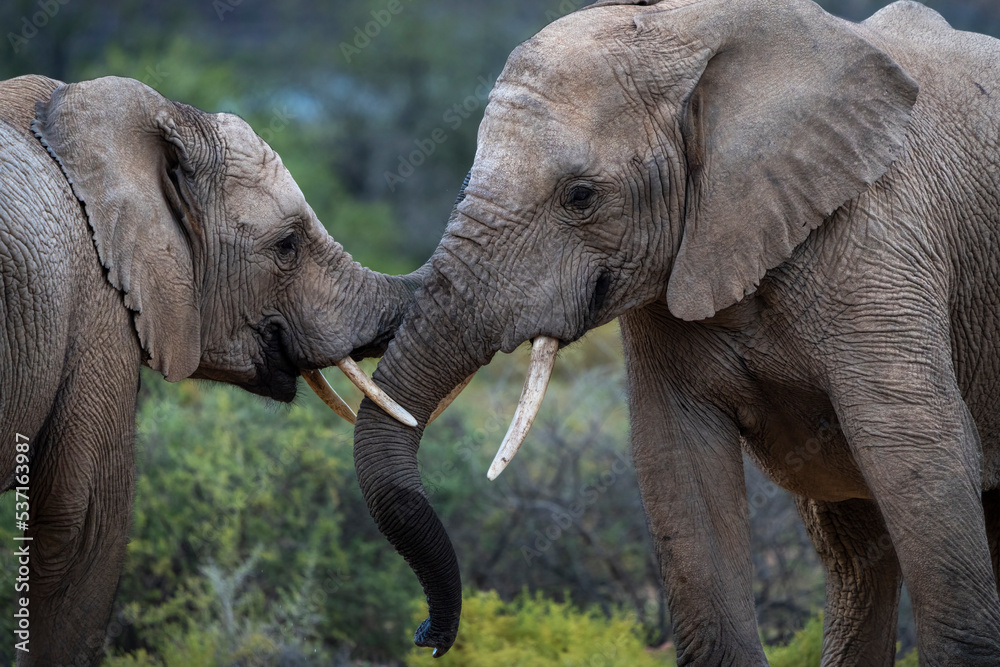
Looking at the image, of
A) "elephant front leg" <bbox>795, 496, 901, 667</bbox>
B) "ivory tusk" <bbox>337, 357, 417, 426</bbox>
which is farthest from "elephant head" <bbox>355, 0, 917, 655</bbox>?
"elephant front leg" <bbox>795, 496, 901, 667</bbox>

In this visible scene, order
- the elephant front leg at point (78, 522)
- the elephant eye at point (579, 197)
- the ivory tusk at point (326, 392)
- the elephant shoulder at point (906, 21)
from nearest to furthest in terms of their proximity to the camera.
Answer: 1. the elephant eye at point (579, 197)
2. the elephant front leg at point (78, 522)
3. the elephant shoulder at point (906, 21)
4. the ivory tusk at point (326, 392)

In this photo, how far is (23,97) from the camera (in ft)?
12.6

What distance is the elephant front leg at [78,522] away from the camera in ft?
12.2

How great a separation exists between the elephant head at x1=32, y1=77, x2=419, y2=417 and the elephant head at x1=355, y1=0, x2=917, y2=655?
59 cm

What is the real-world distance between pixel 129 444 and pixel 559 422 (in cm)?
404

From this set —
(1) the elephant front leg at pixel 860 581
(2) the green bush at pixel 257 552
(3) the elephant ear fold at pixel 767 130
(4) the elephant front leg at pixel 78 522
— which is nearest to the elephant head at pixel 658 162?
(3) the elephant ear fold at pixel 767 130

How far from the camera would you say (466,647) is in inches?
209

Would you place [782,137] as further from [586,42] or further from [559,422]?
[559,422]

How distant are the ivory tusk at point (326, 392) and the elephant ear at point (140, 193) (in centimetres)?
50

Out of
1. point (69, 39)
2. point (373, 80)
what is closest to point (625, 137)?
point (69, 39)

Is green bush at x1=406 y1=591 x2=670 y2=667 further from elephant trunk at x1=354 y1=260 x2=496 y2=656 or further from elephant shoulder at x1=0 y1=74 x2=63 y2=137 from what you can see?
elephant shoulder at x1=0 y1=74 x2=63 y2=137

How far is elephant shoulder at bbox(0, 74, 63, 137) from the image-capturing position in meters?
3.74

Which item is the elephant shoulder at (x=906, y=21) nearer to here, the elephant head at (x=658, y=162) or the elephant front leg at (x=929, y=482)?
the elephant head at (x=658, y=162)

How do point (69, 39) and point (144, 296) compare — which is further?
point (69, 39)
